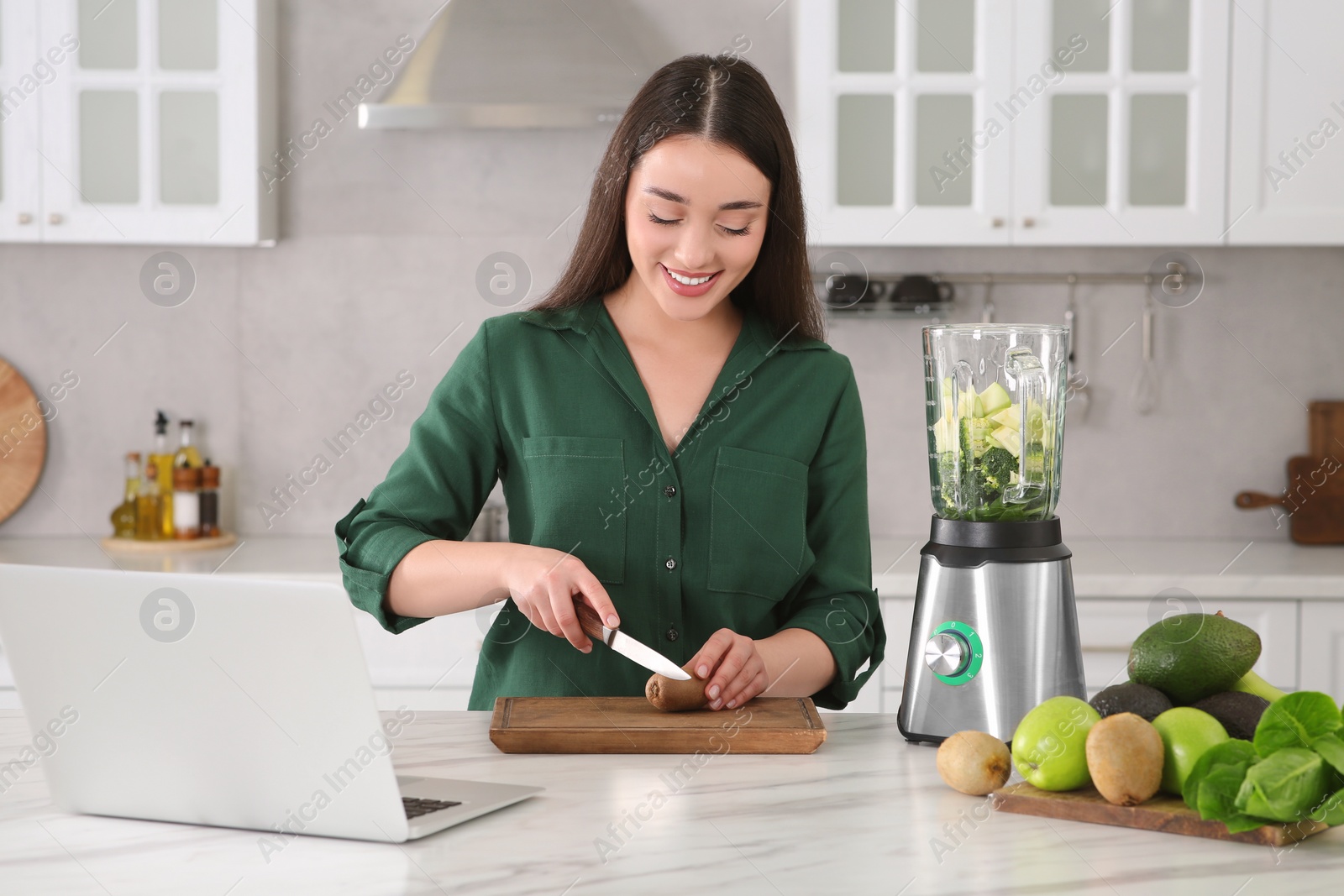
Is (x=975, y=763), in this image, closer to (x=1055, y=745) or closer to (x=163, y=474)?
(x=1055, y=745)

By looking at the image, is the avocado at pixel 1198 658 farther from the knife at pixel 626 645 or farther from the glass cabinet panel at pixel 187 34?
the glass cabinet panel at pixel 187 34

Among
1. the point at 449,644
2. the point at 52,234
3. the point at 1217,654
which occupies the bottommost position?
the point at 449,644

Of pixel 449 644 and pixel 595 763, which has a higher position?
pixel 595 763

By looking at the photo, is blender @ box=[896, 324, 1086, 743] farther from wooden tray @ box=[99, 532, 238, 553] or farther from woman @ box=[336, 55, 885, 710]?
wooden tray @ box=[99, 532, 238, 553]

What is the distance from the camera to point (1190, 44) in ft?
8.23

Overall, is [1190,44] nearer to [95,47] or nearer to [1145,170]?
[1145,170]

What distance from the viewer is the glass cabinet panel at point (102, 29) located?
8.31 ft

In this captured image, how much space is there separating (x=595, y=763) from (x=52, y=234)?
2.08 metres

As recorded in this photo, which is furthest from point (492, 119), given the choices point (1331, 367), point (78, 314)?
point (1331, 367)

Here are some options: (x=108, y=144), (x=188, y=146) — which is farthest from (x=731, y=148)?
(x=108, y=144)

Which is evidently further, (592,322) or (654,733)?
(592,322)

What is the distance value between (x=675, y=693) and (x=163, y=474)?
79.7 inches

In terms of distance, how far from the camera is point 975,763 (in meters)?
0.92

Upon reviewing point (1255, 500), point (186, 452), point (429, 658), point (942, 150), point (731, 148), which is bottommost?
point (429, 658)
